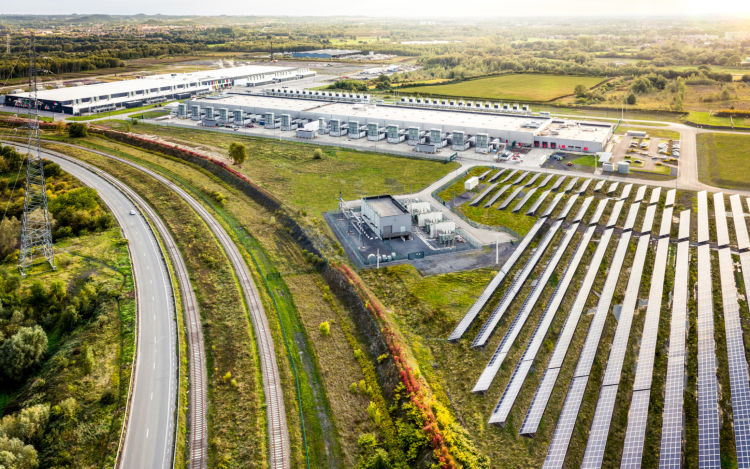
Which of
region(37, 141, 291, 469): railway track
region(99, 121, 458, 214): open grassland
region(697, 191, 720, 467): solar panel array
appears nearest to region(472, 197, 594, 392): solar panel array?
region(697, 191, 720, 467): solar panel array

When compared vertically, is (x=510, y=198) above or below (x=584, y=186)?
below

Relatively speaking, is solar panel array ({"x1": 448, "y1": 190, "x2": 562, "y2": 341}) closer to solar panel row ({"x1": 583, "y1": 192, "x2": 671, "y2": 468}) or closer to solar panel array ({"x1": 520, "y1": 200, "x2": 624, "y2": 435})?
solar panel array ({"x1": 520, "y1": 200, "x2": 624, "y2": 435})

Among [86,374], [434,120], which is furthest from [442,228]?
[434,120]

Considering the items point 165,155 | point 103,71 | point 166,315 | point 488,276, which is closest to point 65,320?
point 166,315

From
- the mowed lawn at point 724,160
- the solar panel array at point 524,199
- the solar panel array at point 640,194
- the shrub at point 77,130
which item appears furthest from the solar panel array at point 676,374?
the shrub at point 77,130

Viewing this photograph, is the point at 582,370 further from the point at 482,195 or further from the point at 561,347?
the point at 482,195

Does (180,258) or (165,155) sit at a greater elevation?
(165,155)

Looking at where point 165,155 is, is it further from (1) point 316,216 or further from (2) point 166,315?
(2) point 166,315
